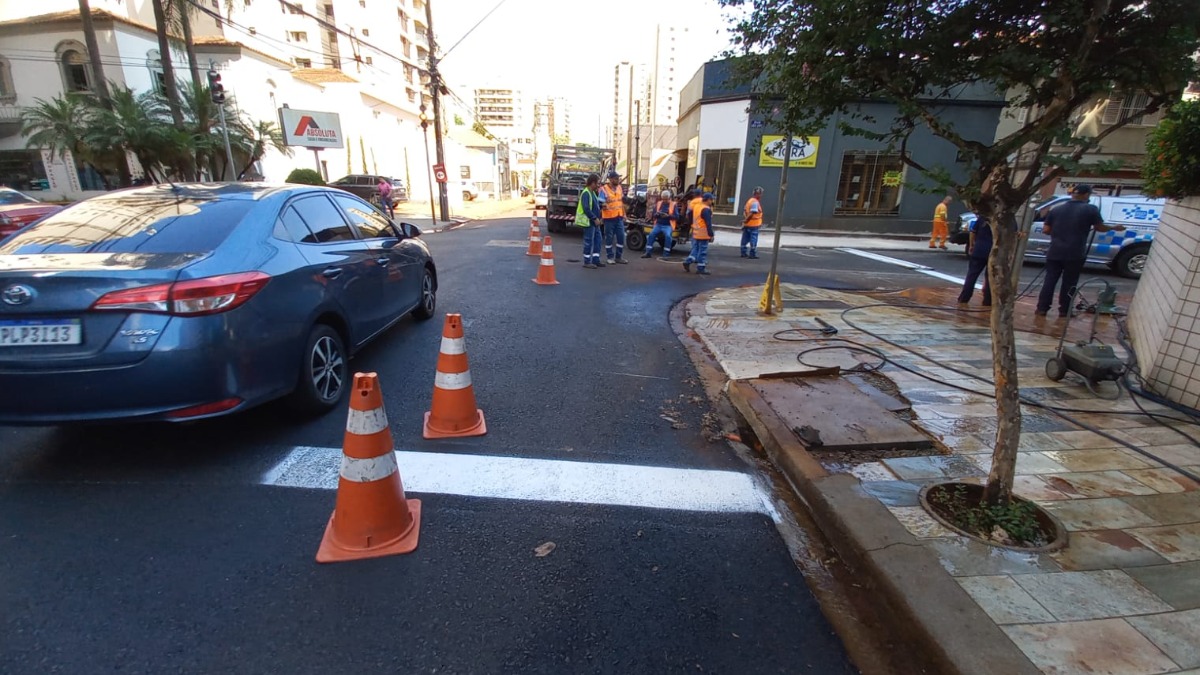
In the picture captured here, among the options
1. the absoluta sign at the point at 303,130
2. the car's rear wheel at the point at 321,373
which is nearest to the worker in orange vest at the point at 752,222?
the car's rear wheel at the point at 321,373

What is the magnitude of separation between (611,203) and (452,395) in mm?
8593

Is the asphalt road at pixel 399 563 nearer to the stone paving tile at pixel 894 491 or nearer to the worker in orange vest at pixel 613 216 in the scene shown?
the stone paving tile at pixel 894 491

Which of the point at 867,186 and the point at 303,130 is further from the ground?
the point at 303,130

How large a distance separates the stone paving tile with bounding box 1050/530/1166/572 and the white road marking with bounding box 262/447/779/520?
1.33 metres

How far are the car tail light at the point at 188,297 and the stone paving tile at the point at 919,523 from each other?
387 cm

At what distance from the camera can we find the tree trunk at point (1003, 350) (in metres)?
2.48

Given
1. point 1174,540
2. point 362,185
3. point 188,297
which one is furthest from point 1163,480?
point 362,185

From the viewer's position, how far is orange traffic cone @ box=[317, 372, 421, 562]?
251cm

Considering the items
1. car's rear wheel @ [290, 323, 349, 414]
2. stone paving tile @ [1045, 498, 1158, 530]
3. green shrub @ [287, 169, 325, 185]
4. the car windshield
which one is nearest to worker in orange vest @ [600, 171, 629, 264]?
car's rear wheel @ [290, 323, 349, 414]

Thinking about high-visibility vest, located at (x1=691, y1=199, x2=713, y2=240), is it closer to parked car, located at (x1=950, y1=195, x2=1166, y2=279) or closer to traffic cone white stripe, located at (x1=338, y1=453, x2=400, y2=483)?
parked car, located at (x1=950, y1=195, x2=1166, y2=279)

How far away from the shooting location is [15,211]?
9.79 metres

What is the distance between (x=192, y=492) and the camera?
2957mm

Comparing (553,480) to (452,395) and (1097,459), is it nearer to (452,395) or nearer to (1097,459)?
(452,395)

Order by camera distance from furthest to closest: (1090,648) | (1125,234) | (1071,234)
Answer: (1125,234), (1071,234), (1090,648)
